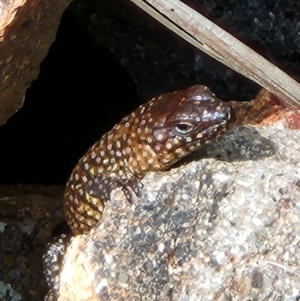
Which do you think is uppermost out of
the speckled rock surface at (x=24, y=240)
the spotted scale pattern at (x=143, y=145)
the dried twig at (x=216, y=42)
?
the dried twig at (x=216, y=42)

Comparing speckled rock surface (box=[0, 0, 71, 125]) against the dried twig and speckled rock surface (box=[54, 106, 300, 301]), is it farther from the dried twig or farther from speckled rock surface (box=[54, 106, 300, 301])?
speckled rock surface (box=[54, 106, 300, 301])

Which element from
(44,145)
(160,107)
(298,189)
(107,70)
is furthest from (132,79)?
(298,189)

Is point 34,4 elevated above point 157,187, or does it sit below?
above

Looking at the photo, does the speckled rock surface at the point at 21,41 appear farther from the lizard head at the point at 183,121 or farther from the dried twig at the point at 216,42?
the lizard head at the point at 183,121

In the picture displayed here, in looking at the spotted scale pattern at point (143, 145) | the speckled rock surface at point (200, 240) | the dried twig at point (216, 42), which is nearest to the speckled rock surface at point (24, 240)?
the spotted scale pattern at point (143, 145)

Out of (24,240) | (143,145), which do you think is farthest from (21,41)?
(24,240)

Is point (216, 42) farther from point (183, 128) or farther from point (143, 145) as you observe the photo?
point (143, 145)

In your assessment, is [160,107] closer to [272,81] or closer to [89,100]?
[272,81]
